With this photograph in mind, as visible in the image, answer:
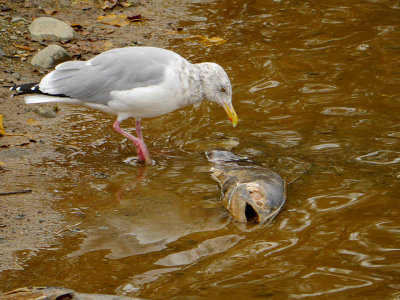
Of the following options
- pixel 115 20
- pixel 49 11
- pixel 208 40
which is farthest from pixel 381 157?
pixel 49 11

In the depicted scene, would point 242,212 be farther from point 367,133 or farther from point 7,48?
point 7,48

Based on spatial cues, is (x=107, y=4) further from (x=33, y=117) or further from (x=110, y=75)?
(x=110, y=75)

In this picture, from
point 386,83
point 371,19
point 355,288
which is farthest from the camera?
point 371,19

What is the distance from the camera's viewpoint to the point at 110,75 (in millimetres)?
6113

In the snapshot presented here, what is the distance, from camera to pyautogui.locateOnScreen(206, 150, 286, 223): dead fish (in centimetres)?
489

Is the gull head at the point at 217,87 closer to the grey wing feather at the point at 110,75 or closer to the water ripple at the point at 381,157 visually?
the grey wing feather at the point at 110,75

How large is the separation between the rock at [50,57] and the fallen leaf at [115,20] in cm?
156

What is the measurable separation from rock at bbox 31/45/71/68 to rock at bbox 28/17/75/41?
2.26 ft

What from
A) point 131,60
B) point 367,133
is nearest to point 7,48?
point 131,60

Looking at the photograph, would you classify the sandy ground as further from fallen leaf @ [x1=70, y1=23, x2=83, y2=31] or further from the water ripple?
the water ripple

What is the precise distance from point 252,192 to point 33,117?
3217 mm

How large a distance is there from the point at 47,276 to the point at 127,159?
7.43ft

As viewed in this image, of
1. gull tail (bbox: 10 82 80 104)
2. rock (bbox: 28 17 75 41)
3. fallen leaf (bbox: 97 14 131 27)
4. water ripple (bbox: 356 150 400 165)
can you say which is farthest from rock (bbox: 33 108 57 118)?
water ripple (bbox: 356 150 400 165)

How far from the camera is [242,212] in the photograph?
4887mm
